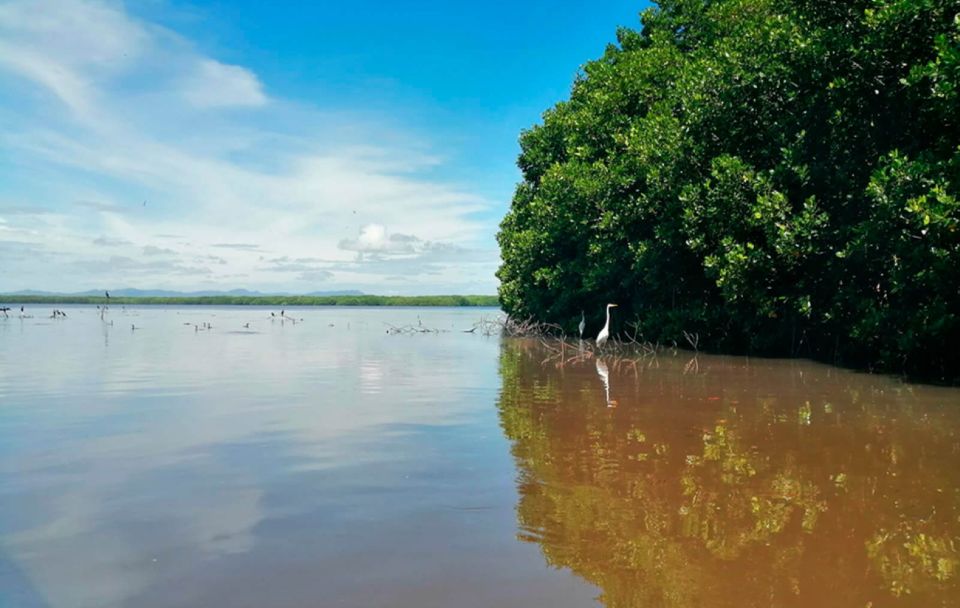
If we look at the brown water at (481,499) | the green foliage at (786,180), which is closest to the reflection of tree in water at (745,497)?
the brown water at (481,499)

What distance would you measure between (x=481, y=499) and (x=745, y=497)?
8.51 ft

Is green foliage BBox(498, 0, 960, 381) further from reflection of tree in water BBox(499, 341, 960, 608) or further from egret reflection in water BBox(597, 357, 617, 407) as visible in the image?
egret reflection in water BBox(597, 357, 617, 407)

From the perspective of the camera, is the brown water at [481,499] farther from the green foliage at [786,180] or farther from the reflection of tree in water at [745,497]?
the green foliage at [786,180]

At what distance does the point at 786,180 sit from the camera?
18.4 m

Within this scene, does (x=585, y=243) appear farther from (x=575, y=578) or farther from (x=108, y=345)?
(x=575, y=578)

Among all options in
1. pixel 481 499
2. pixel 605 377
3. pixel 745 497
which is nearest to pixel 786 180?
pixel 605 377

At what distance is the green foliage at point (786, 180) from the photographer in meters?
13.7

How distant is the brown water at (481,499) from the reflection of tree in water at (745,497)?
30mm

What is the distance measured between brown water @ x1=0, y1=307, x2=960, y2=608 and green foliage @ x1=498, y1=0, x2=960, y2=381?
12.6 ft

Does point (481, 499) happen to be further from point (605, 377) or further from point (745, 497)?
point (605, 377)

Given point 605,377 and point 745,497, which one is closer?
point 745,497

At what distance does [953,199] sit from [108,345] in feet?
94.9

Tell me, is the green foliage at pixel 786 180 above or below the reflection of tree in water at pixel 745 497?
above

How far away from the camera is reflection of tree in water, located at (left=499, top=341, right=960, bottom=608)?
4.44m
